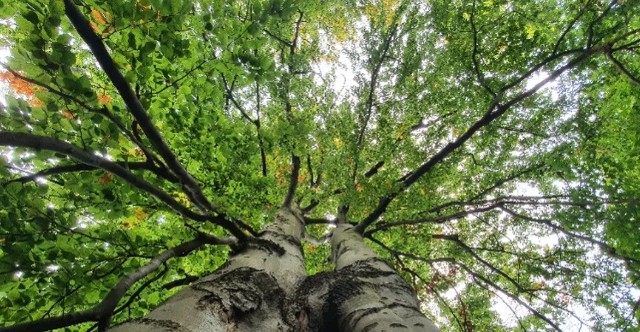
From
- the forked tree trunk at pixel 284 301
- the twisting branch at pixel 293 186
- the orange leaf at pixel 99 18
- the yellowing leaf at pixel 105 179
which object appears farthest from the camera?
the twisting branch at pixel 293 186

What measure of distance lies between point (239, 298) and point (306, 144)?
190 centimetres

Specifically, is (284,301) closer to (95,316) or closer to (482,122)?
(95,316)

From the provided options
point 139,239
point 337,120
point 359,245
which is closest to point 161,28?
point 139,239

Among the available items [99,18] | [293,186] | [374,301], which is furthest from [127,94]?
[293,186]

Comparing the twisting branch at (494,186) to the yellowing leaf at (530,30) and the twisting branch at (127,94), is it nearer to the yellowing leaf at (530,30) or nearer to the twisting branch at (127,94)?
the yellowing leaf at (530,30)

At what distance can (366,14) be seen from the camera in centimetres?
697

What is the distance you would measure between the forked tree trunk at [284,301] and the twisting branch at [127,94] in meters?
0.69

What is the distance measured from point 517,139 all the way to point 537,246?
2.05m

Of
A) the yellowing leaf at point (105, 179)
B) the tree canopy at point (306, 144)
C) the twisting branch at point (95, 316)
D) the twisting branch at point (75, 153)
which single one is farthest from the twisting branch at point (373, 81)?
the twisting branch at point (95, 316)

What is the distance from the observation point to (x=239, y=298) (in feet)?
6.86

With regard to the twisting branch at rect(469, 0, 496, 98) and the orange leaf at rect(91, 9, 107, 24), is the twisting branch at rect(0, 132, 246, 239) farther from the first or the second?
the twisting branch at rect(469, 0, 496, 98)

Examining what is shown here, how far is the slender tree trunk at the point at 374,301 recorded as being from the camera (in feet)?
6.40

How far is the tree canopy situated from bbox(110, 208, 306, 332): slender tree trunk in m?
0.28

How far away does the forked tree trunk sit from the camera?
5.93ft
